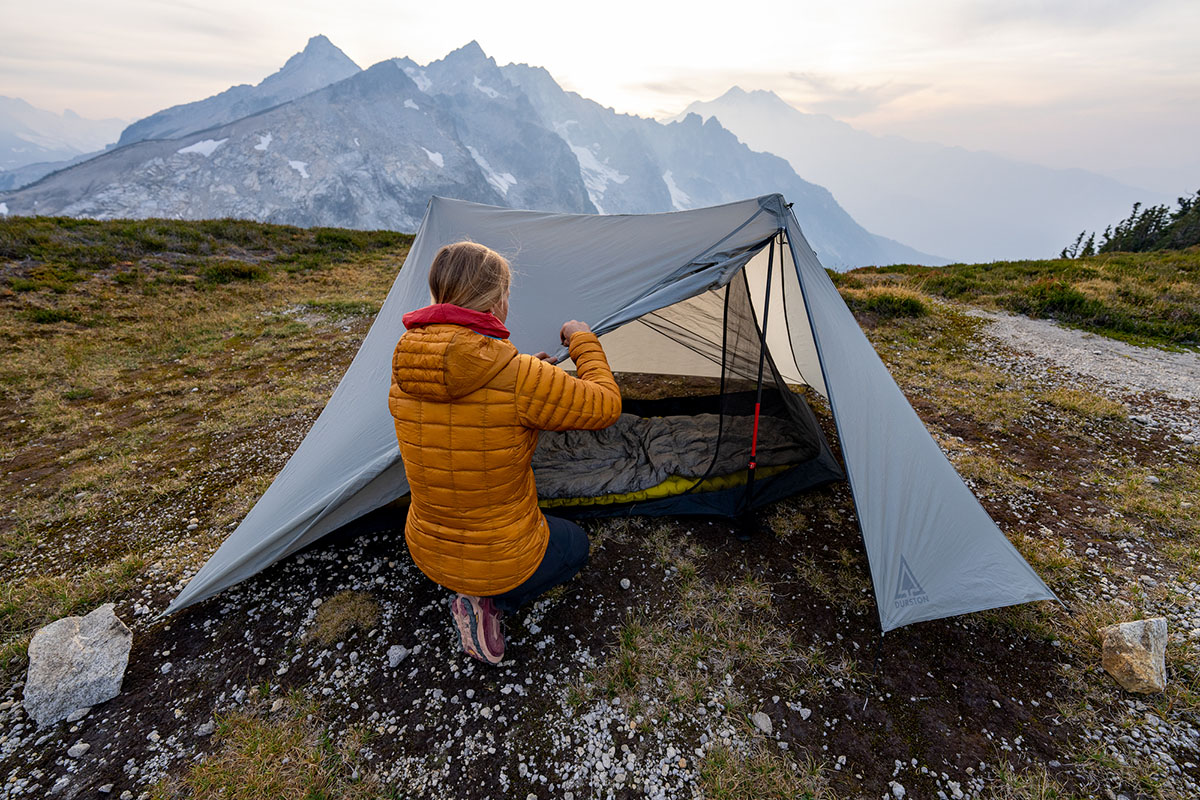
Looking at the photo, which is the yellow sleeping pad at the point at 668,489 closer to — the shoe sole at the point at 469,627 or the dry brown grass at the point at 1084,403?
the shoe sole at the point at 469,627

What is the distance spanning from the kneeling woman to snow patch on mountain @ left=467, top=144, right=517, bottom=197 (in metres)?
161

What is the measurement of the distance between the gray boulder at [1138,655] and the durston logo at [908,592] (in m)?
1.26

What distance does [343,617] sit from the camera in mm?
3156

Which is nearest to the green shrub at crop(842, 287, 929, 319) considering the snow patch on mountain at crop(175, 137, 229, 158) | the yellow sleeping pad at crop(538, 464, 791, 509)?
the yellow sleeping pad at crop(538, 464, 791, 509)

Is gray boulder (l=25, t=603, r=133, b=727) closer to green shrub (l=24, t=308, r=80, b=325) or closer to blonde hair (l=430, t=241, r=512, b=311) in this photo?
blonde hair (l=430, t=241, r=512, b=311)

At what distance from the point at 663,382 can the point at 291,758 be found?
17.0 ft

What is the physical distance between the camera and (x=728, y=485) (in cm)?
418

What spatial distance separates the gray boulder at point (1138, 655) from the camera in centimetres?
261

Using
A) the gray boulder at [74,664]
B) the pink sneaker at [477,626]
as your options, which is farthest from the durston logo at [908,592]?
the gray boulder at [74,664]

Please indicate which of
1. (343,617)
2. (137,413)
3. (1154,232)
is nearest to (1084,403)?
(343,617)

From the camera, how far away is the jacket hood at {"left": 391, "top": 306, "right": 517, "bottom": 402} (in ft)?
6.59

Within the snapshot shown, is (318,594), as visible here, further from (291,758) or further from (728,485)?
(728,485)

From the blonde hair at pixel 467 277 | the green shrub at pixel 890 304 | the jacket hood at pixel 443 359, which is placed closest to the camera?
the jacket hood at pixel 443 359

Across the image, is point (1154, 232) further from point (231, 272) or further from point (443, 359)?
point (231, 272)
